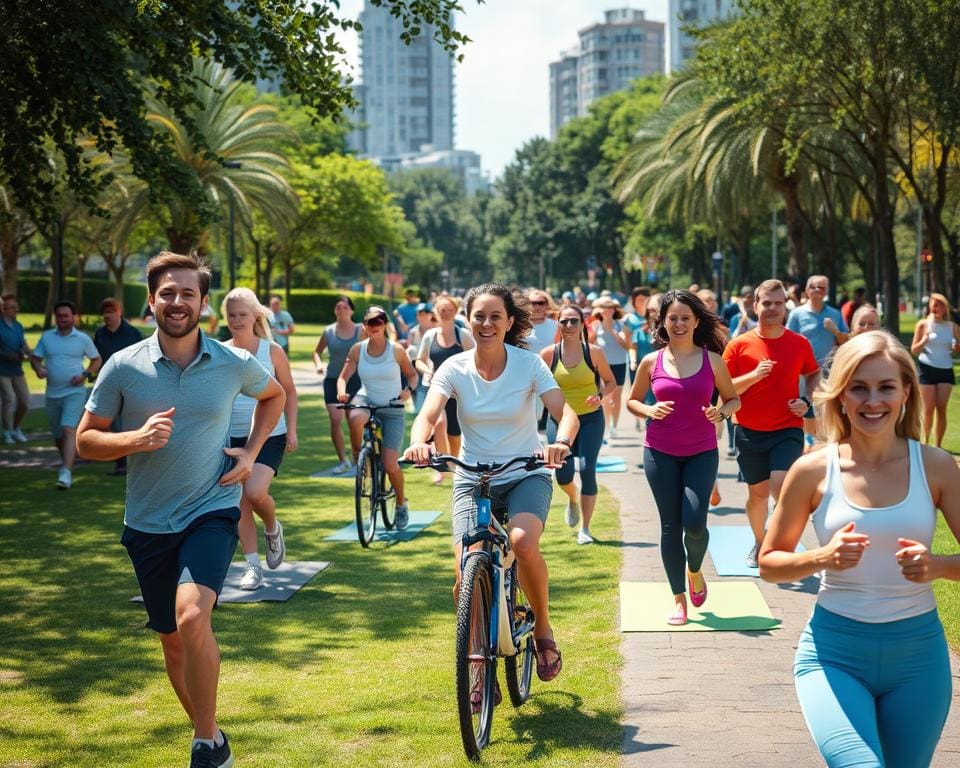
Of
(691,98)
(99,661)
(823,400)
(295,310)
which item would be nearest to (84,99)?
(99,661)

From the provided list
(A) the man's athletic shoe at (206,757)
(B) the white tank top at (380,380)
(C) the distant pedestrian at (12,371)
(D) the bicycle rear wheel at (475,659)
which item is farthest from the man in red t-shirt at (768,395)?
(C) the distant pedestrian at (12,371)

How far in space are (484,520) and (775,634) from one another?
8.64 ft

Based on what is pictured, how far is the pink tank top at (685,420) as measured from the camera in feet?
25.2

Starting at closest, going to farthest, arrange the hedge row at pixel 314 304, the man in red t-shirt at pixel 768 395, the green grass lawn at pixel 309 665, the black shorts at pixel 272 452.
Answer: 1. the green grass lawn at pixel 309 665
2. the man in red t-shirt at pixel 768 395
3. the black shorts at pixel 272 452
4. the hedge row at pixel 314 304

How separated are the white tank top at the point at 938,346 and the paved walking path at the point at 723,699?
6.97m

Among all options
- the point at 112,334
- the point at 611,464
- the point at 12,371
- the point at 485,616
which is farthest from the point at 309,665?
the point at 12,371

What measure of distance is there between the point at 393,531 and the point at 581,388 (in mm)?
2226

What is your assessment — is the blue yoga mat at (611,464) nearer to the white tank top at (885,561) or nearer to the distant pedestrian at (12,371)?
the distant pedestrian at (12,371)

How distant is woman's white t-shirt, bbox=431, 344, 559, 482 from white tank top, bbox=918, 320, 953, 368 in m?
10.3

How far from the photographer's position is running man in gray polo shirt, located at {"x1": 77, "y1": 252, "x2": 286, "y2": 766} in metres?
4.93

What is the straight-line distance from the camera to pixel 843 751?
3.44m

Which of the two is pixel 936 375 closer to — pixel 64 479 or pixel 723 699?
pixel 64 479

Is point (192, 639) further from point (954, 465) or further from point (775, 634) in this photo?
point (775, 634)

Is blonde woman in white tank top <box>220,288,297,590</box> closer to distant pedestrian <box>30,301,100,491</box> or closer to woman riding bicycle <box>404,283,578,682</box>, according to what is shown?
woman riding bicycle <box>404,283,578,682</box>
